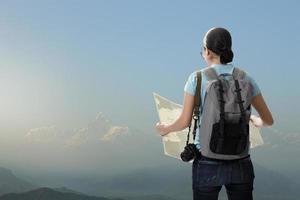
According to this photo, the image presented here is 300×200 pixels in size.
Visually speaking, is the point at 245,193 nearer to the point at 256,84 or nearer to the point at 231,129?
the point at 231,129

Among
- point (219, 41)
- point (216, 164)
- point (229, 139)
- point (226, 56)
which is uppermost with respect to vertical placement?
point (219, 41)

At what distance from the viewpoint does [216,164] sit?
5.62 m

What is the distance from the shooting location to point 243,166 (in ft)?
18.6

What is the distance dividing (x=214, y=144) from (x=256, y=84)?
786 mm

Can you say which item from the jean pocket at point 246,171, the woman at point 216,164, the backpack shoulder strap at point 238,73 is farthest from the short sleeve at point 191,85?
the jean pocket at point 246,171

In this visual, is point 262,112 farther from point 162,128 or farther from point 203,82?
point 162,128

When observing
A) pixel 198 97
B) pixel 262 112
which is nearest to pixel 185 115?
pixel 198 97

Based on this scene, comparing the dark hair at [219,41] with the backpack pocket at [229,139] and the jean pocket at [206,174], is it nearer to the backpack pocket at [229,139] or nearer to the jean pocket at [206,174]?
the backpack pocket at [229,139]

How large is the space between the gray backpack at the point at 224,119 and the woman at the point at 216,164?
0.28ft

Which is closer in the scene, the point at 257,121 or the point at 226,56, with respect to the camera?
the point at 226,56

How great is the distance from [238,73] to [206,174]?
1.04 metres

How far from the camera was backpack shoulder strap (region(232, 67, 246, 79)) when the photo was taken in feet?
18.9

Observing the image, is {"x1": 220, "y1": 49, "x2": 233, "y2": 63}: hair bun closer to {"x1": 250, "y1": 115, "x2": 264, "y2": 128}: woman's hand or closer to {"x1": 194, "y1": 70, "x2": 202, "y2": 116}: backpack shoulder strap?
{"x1": 194, "y1": 70, "x2": 202, "y2": 116}: backpack shoulder strap

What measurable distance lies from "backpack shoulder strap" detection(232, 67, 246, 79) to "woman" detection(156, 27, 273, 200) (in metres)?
0.04
